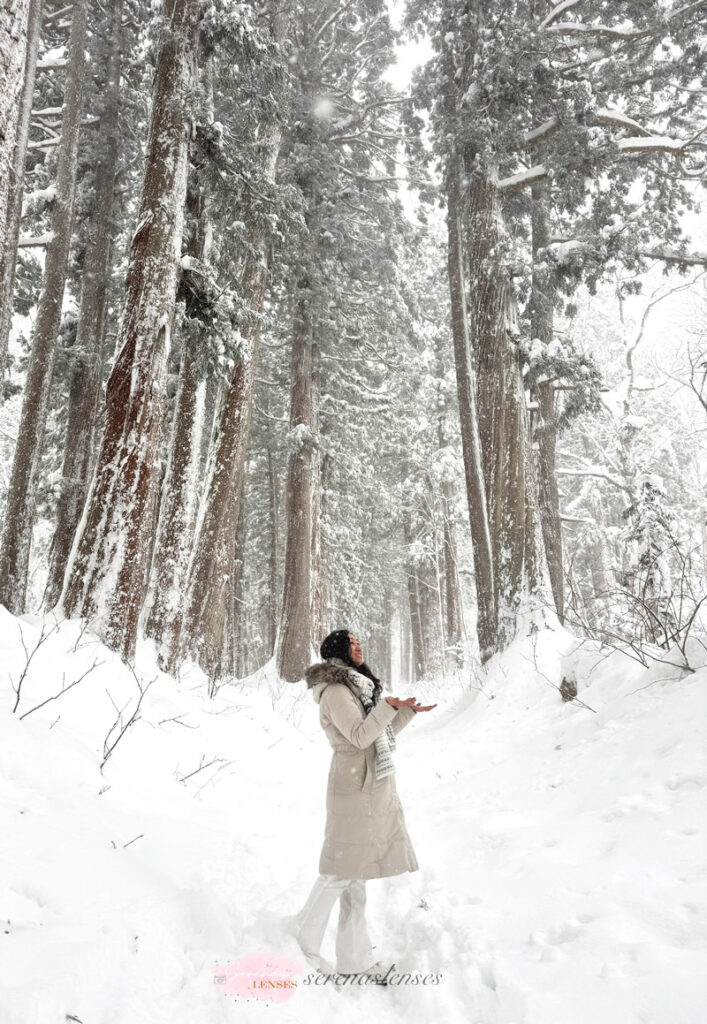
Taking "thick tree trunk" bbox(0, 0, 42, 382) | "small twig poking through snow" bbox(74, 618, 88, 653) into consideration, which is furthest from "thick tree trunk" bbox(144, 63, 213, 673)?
"thick tree trunk" bbox(0, 0, 42, 382)

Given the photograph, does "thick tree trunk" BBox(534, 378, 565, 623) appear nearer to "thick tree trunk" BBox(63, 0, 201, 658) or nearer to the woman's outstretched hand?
"thick tree trunk" BBox(63, 0, 201, 658)

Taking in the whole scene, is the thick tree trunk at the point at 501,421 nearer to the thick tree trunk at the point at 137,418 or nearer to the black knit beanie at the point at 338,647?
the thick tree trunk at the point at 137,418

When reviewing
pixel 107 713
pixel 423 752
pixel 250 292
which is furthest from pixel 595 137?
pixel 107 713

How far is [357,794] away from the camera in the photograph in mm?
2756

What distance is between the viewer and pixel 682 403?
15578mm

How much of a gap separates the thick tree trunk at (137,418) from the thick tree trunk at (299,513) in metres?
5.80

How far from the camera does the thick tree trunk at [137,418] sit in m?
4.89

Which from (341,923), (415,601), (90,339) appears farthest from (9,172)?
(415,601)

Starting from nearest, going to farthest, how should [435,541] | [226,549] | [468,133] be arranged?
[468,133], [226,549], [435,541]

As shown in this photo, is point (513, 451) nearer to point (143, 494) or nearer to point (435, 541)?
point (143, 494)

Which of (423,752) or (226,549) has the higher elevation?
(226,549)

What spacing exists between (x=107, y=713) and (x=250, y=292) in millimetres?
6806

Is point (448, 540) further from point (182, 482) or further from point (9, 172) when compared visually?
point (9, 172)

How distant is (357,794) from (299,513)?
856cm
